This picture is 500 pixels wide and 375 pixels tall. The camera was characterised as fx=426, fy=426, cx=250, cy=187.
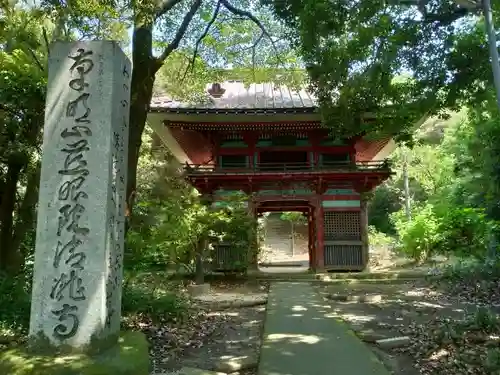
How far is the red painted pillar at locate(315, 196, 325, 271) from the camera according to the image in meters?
13.7

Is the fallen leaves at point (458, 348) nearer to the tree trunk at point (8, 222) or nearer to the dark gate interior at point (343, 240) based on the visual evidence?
the dark gate interior at point (343, 240)

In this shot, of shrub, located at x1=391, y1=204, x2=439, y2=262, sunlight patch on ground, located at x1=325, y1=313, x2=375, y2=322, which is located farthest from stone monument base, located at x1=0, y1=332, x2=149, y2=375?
shrub, located at x1=391, y1=204, x2=439, y2=262

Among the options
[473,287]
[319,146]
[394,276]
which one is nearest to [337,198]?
[319,146]

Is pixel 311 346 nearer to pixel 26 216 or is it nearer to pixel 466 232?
pixel 26 216

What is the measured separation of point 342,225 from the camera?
14.0m

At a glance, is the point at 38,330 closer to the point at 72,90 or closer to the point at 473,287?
the point at 72,90

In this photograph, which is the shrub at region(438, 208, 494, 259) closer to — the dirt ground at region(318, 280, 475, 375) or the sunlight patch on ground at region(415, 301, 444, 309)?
the dirt ground at region(318, 280, 475, 375)

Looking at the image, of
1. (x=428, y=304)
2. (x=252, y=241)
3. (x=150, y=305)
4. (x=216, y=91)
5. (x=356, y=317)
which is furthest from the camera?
(x=216, y=91)

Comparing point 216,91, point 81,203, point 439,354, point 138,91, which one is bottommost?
point 439,354

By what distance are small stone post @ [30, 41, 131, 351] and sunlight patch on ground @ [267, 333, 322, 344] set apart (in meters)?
2.40

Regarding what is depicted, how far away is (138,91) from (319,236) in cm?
865

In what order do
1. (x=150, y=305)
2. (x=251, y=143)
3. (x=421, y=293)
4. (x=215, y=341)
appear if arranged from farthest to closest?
(x=251, y=143) < (x=421, y=293) < (x=150, y=305) < (x=215, y=341)

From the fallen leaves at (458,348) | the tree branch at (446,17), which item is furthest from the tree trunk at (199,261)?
the tree branch at (446,17)

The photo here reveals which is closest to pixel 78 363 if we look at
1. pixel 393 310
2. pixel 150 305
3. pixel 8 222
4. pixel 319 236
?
pixel 150 305
